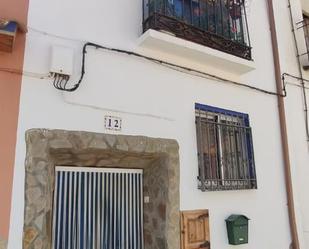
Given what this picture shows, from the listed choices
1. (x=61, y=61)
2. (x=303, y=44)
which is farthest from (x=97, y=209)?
(x=303, y=44)

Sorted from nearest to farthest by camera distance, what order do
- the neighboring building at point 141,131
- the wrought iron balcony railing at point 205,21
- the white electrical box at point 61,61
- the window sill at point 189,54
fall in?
the neighboring building at point 141,131, the white electrical box at point 61,61, the window sill at point 189,54, the wrought iron balcony railing at point 205,21

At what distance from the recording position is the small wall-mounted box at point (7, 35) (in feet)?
9.62

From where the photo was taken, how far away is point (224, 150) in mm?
4633

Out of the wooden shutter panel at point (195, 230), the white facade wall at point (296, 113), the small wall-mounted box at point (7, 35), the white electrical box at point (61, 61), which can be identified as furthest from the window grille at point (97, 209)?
the white facade wall at point (296, 113)

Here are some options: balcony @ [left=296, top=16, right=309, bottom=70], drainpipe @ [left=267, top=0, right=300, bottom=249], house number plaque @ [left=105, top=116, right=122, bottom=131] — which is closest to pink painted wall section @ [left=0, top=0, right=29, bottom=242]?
house number plaque @ [left=105, top=116, right=122, bottom=131]

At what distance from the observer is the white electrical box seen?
129 inches

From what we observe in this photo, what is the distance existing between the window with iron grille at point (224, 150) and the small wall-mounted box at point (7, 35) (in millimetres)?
2422

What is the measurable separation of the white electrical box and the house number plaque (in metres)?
0.65

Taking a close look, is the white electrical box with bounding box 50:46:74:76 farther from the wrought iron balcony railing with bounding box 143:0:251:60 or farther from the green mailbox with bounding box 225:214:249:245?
the green mailbox with bounding box 225:214:249:245

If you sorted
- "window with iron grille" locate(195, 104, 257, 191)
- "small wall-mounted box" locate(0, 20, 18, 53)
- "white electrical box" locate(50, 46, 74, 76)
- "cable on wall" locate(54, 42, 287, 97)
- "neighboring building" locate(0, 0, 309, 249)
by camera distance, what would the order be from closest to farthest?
1. "small wall-mounted box" locate(0, 20, 18, 53)
2. "neighboring building" locate(0, 0, 309, 249)
3. "white electrical box" locate(50, 46, 74, 76)
4. "cable on wall" locate(54, 42, 287, 97)
5. "window with iron grille" locate(195, 104, 257, 191)

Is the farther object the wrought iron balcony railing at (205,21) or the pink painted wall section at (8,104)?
the wrought iron balcony railing at (205,21)

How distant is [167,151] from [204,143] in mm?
725

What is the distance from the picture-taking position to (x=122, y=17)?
4.04 metres

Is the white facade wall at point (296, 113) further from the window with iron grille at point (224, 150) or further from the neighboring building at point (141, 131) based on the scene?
the window with iron grille at point (224, 150)
